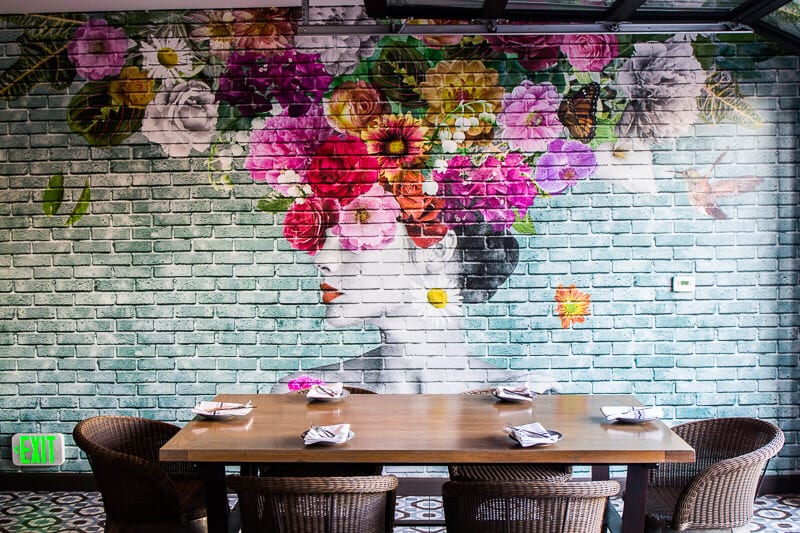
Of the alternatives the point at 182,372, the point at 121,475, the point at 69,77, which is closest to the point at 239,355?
the point at 182,372

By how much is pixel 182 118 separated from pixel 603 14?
2.65 m

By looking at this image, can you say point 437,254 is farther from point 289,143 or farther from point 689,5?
point 689,5

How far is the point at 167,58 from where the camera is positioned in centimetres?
477

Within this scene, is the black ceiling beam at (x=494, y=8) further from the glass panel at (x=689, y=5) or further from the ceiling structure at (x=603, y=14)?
the glass panel at (x=689, y=5)

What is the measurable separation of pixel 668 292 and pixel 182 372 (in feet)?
9.96

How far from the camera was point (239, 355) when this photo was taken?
15.7 ft

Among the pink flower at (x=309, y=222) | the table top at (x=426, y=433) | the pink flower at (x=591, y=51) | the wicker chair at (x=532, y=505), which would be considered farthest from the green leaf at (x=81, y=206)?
the wicker chair at (x=532, y=505)

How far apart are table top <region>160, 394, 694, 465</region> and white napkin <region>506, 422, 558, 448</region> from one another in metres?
0.03

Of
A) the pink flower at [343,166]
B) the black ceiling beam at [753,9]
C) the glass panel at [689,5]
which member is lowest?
the pink flower at [343,166]

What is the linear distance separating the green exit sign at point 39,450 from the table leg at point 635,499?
11.5 feet

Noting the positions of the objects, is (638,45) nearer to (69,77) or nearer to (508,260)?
(508,260)

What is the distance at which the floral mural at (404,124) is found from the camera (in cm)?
470

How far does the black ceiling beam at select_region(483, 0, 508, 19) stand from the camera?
3174mm

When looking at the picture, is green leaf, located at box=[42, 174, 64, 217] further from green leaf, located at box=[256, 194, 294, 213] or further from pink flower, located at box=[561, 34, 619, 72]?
pink flower, located at box=[561, 34, 619, 72]
